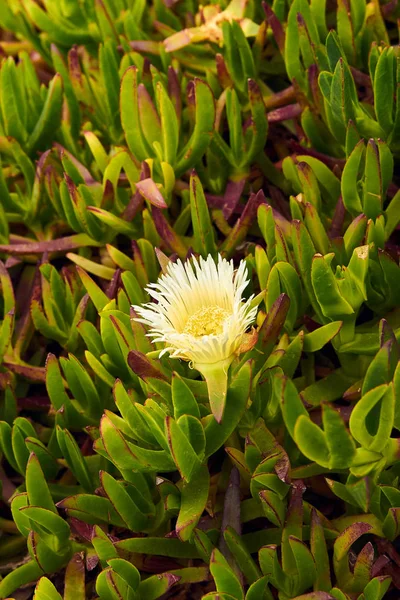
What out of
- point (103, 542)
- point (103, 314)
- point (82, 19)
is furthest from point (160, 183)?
point (103, 542)

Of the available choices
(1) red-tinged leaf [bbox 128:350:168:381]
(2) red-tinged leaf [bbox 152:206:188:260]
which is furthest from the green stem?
(2) red-tinged leaf [bbox 152:206:188:260]

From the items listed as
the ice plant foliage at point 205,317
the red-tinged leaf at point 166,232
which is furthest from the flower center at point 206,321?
the red-tinged leaf at point 166,232

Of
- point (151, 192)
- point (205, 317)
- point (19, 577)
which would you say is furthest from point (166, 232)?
point (19, 577)

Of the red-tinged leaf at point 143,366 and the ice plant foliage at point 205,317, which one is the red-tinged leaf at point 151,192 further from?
the red-tinged leaf at point 143,366

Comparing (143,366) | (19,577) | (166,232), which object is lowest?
(19,577)

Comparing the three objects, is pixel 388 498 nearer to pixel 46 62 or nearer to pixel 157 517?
pixel 157 517

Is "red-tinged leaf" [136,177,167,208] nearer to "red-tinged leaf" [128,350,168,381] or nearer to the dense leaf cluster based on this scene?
the dense leaf cluster

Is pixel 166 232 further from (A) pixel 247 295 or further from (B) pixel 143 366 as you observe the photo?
(B) pixel 143 366
